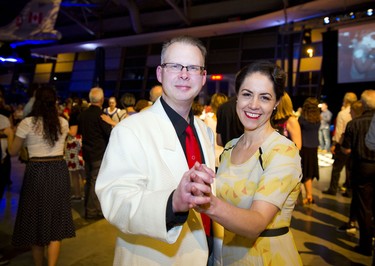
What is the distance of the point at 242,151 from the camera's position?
150 centimetres

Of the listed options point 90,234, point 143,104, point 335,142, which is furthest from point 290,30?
point 90,234

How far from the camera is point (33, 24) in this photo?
4.48 meters

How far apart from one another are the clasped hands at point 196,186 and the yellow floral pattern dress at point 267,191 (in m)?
0.45

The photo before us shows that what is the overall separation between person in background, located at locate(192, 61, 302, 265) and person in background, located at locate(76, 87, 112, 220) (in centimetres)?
278

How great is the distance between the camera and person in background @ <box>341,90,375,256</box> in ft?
10.5

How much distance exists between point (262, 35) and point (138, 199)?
472 inches

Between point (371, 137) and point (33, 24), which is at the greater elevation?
point (33, 24)

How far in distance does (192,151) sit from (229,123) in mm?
2139

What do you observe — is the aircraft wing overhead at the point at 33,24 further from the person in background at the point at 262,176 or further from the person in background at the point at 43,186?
the person in background at the point at 262,176

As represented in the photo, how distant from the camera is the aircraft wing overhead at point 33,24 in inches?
173

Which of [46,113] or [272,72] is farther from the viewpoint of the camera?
[46,113]

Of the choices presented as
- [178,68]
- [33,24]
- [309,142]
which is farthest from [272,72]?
[33,24]

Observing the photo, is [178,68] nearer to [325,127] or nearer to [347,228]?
[347,228]

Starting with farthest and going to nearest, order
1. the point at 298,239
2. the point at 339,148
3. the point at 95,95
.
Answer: the point at 339,148 < the point at 95,95 < the point at 298,239
